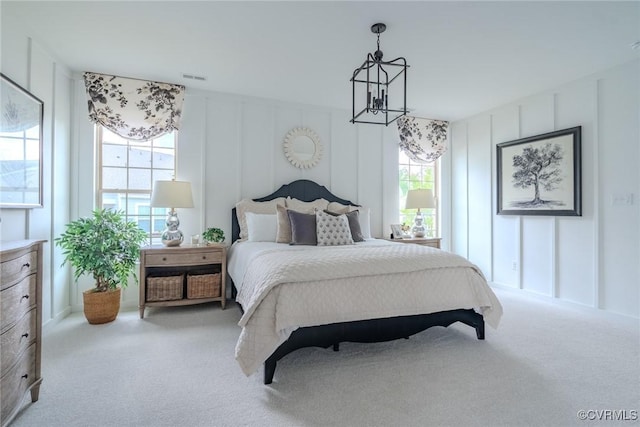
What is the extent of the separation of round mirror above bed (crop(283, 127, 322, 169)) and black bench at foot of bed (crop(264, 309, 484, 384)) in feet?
8.53

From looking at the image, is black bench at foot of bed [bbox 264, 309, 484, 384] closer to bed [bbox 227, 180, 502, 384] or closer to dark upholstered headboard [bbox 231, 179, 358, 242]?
bed [bbox 227, 180, 502, 384]

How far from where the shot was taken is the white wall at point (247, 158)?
138 inches

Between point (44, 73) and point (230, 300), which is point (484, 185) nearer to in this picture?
point (230, 300)

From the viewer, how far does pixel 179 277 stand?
3281 mm

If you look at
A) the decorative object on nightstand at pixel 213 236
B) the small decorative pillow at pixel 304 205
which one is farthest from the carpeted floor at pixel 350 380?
the small decorative pillow at pixel 304 205

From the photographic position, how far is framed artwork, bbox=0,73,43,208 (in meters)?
2.16

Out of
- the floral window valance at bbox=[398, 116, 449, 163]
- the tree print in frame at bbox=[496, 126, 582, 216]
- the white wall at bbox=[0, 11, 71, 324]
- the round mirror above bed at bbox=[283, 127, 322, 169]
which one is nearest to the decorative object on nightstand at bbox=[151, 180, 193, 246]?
the white wall at bbox=[0, 11, 71, 324]

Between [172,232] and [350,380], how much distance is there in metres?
2.49

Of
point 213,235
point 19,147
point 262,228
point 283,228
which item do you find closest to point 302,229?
point 283,228

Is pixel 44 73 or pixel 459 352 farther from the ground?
pixel 44 73

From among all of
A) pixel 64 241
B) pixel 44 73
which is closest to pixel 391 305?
pixel 64 241

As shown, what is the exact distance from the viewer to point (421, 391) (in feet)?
6.07

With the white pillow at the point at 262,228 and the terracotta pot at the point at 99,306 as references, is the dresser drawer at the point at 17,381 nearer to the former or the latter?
the terracotta pot at the point at 99,306

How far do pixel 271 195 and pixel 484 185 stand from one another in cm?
314
